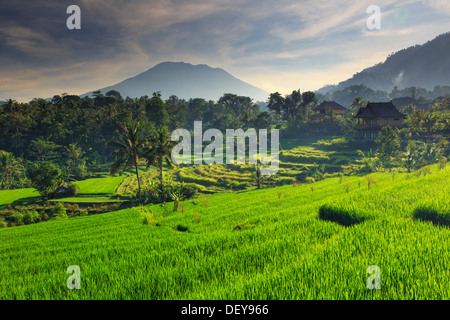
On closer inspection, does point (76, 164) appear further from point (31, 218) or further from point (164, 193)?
point (164, 193)

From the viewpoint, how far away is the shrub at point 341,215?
852cm

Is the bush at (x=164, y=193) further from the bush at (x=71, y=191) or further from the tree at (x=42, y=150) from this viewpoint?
the tree at (x=42, y=150)

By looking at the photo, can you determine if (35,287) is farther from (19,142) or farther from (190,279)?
(19,142)

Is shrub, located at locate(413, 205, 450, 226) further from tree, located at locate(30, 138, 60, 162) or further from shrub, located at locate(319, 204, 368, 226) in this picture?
tree, located at locate(30, 138, 60, 162)

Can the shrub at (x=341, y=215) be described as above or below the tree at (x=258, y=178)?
above

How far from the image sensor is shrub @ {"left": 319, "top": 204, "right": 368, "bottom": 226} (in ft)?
28.0

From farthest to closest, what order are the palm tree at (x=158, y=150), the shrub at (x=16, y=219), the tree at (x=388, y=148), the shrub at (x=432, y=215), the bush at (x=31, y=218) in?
the tree at (x=388, y=148) → the palm tree at (x=158, y=150) → the bush at (x=31, y=218) → the shrub at (x=16, y=219) → the shrub at (x=432, y=215)

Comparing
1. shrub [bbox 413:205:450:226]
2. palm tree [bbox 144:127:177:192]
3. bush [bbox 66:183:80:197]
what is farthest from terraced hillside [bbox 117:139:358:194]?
shrub [bbox 413:205:450:226]

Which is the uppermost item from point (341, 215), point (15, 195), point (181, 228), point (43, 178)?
point (341, 215)

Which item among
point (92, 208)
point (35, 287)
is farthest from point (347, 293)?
point (92, 208)

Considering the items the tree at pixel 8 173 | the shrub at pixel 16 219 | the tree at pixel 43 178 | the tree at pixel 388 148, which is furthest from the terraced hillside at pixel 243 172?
the tree at pixel 8 173

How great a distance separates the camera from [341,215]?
893cm

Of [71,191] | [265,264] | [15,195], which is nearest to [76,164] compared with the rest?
[15,195]

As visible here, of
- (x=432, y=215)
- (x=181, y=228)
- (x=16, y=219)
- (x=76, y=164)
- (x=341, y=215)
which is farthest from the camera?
(x=76, y=164)
